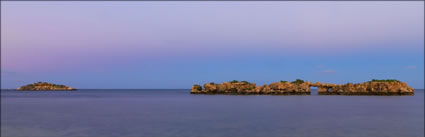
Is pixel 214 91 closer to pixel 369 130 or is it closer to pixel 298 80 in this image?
pixel 298 80

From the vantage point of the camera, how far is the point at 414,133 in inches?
1009

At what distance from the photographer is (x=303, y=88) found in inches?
4970

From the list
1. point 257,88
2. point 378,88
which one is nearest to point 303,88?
point 257,88

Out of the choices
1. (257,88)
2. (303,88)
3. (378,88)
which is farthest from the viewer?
(257,88)

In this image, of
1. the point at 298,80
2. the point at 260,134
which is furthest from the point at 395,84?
the point at 260,134

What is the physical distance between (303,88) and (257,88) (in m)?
19.5

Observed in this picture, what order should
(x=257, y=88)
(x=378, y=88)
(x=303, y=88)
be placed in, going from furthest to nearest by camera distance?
(x=257, y=88), (x=303, y=88), (x=378, y=88)

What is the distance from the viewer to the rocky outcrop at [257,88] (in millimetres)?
124812

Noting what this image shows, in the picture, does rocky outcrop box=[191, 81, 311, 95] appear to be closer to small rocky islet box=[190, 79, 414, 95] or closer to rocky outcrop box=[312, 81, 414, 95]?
small rocky islet box=[190, 79, 414, 95]

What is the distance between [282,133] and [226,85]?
111m

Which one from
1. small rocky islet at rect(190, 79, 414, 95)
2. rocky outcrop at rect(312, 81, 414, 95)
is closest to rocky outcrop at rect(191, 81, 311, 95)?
small rocky islet at rect(190, 79, 414, 95)

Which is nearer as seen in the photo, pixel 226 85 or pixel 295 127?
pixel 295 127

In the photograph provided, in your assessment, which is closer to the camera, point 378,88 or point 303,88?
point 378,88

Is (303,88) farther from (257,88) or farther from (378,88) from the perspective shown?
(378,88)
